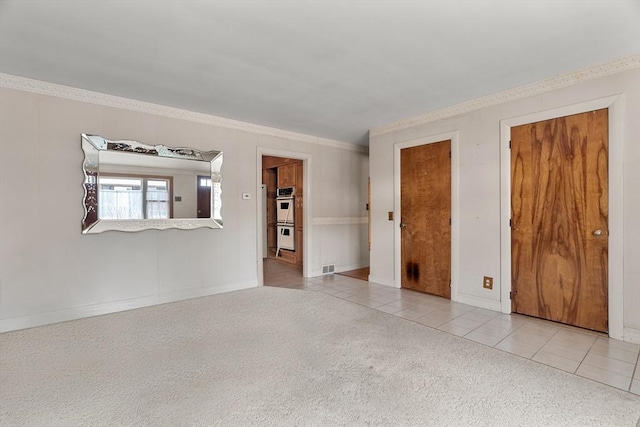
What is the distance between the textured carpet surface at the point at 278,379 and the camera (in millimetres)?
1738

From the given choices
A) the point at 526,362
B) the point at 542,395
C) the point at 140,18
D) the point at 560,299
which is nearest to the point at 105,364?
the point at 140,18

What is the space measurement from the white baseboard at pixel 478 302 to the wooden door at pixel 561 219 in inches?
7.5

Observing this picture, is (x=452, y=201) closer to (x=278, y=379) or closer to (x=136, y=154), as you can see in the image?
(x=278, y=379)

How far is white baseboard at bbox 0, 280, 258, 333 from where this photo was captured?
3020mm

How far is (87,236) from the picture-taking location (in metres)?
3.37

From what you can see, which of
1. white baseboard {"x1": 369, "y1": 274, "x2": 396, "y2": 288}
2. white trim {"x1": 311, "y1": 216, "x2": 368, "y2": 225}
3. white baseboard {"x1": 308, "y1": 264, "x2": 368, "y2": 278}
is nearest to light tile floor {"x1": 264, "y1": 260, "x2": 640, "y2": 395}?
white baseboard {"x1": 369, "y1": 274, "x2": 396, "y2": 288}

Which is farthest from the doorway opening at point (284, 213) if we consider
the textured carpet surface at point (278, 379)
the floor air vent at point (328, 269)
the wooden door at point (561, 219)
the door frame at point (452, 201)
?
the wooden door at point (561, 219)

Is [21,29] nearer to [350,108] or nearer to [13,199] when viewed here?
[13,199]

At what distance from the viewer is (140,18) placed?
210 centimetres

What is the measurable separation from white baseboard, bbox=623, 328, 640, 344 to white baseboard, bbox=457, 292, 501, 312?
3.40 feet

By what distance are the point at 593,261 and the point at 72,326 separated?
200 inches

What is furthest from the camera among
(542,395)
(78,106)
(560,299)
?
(78,106)

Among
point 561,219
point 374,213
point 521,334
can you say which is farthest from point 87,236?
point 561,219

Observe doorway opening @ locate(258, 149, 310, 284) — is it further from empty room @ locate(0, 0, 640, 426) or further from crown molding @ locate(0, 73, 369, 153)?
empty room @ locate(0, 0, 640, 426)
